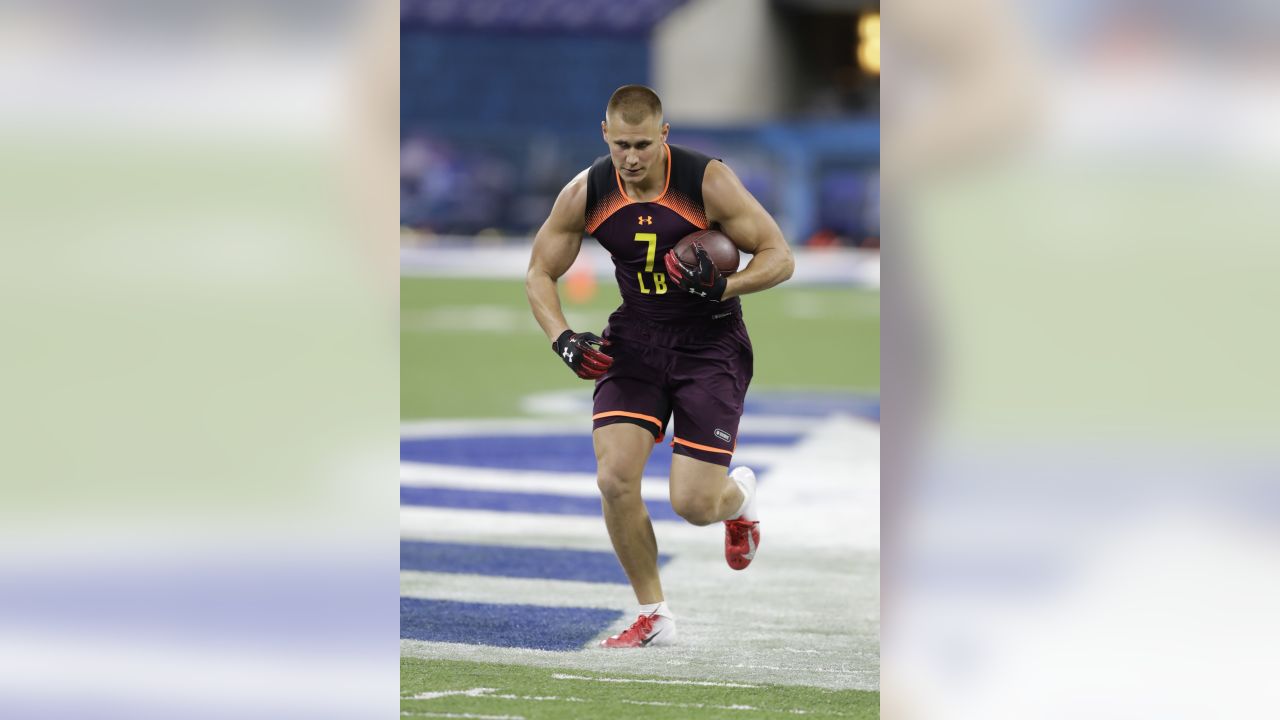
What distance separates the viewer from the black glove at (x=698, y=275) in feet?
17.1

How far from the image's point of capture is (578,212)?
5.67m

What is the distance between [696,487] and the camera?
18.7 feet

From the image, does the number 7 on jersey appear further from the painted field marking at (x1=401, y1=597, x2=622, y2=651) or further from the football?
the painted field marking at (x1=401, y1=597, x2=622, y2=651)

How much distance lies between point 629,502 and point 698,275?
91cm

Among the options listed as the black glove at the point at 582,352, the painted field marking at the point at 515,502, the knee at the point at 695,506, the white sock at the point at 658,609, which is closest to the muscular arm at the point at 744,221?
the black glove at the point at 582,352

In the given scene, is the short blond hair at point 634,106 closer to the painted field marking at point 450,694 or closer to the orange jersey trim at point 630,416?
the orange jersey trim at point 630,416

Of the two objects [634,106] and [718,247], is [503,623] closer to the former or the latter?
[718,247]

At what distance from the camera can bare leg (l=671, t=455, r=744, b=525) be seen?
5703 millimetres
